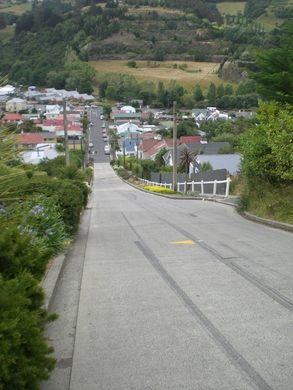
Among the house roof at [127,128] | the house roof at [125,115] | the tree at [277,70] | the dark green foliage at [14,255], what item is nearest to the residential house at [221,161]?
the tree at [277,70]

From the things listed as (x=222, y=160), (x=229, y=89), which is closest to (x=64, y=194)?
(x=222, y=160)

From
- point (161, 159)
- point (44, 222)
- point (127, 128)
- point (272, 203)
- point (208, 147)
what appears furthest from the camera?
point (127, 128)

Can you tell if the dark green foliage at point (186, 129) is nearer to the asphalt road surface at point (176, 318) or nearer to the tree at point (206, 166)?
the tree at point (206, 166)

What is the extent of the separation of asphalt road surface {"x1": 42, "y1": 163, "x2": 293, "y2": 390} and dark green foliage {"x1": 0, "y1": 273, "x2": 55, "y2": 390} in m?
0.88

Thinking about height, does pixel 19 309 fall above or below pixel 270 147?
below

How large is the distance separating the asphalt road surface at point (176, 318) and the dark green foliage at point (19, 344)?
883mm

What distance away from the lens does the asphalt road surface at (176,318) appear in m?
4.80

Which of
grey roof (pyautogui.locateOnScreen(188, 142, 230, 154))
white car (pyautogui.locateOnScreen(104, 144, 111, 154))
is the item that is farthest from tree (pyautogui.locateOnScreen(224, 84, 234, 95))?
grey roof (pyautogui.locateOnScreen(188, 142, 230, 154))

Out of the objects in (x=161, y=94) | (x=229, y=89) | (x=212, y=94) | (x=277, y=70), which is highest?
(x=229, y=89)

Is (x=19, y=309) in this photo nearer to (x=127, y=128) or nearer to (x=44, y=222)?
(x=44, y=222)

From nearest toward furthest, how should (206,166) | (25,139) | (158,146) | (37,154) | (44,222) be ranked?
1. (44,222)
2. (25,139)
3. (37,154)
4. (206,166)
5. (158,146)

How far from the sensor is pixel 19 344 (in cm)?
368

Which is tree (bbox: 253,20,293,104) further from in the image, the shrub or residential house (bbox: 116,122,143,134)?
residential house (bbox: 116,122,143,134)

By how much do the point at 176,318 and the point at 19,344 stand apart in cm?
289
